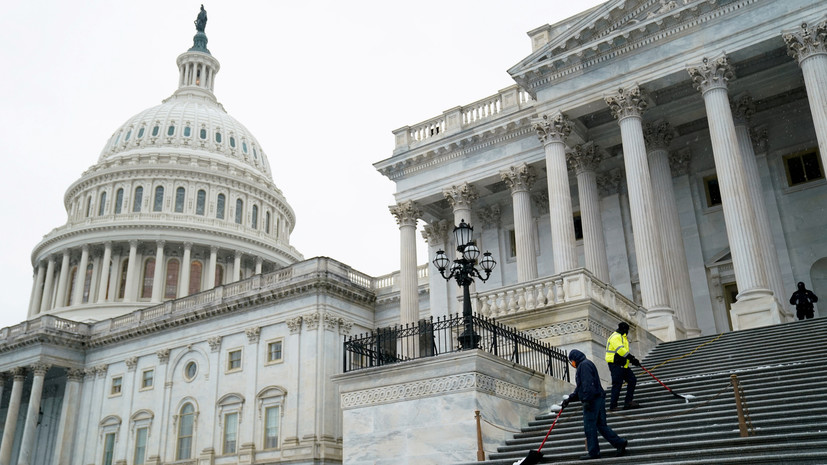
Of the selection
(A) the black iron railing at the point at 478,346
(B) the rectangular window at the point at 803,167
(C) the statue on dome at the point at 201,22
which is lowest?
(A) the black iron railing at the point at 478,346

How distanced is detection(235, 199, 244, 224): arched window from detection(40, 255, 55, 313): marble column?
19545mm

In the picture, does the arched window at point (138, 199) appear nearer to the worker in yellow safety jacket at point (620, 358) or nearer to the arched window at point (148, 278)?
the arched window at point (148, 278)

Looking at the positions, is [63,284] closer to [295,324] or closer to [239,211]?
[239,211]

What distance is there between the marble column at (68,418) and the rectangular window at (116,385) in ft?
11.7

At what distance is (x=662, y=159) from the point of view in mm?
29453

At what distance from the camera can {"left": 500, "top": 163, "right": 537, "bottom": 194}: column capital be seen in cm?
3212

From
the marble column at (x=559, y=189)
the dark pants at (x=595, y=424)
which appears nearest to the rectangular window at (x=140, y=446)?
the marble column at (x=559, y=189)

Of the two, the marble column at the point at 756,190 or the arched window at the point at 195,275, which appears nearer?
the marble column at the point at 756,190

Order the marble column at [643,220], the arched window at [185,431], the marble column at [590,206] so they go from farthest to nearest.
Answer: the arched window at [185,431] < the marble column at [590,206] < the marble column at [643,220]

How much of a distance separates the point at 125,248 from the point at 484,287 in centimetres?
5093

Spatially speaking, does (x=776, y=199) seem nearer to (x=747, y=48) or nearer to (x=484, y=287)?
(x=747, y=48)

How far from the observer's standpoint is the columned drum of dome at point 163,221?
237 ft

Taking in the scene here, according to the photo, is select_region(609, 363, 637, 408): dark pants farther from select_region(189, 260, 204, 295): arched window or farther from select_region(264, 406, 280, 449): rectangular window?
select_region(189, 260, 204, 295): arched window

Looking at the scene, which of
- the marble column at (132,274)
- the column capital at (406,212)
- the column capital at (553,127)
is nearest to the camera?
the column capital at (553,127)
